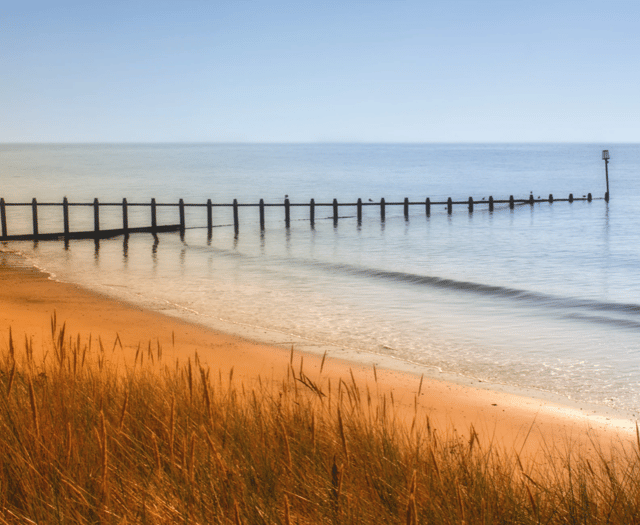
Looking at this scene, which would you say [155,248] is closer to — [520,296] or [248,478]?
[520,296]

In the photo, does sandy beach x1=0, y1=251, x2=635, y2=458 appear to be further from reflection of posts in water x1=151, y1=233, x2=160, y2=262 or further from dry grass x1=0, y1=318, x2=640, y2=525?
reflection of posts in water x1=151, y1=233, x2=160, y2=262

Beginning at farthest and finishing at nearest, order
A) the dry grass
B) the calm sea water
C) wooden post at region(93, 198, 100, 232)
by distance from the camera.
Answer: wooden post at region(93, 198, 100, 232) → the calm sea water → the dry grass

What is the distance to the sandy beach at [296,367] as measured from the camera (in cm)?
723

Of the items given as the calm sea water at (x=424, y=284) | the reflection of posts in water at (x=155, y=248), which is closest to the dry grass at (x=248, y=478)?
the calm sea water at (x=424, y=284)

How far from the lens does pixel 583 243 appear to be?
33.8 meters

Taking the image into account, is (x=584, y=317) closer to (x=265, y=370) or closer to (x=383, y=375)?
(x=383, y=375)

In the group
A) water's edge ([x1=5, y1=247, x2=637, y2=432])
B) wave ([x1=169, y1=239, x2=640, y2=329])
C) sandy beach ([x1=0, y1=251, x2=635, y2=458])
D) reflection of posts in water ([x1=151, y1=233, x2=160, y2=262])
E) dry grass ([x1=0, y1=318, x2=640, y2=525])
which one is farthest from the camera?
reflection of posts in water ([x1=151, y1=233, x2=160, y2=262])

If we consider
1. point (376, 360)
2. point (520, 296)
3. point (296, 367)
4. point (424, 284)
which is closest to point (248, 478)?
point (296, 367)

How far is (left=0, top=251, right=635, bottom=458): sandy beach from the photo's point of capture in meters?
7.23

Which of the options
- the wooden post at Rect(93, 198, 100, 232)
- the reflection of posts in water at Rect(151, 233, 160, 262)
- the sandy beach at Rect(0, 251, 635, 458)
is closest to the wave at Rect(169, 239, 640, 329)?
the reflection of posts in water at Rect(151, 233, 160, 262)

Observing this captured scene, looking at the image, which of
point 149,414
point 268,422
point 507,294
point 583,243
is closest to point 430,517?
point 268,422

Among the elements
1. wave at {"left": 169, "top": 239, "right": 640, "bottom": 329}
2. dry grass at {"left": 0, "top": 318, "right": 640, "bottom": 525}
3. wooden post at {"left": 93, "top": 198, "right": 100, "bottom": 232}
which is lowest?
wave at {"left": 169, "top": 239, "right": 640, "bottom": 329}

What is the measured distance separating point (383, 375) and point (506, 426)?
2.52m

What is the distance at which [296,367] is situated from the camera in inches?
392
